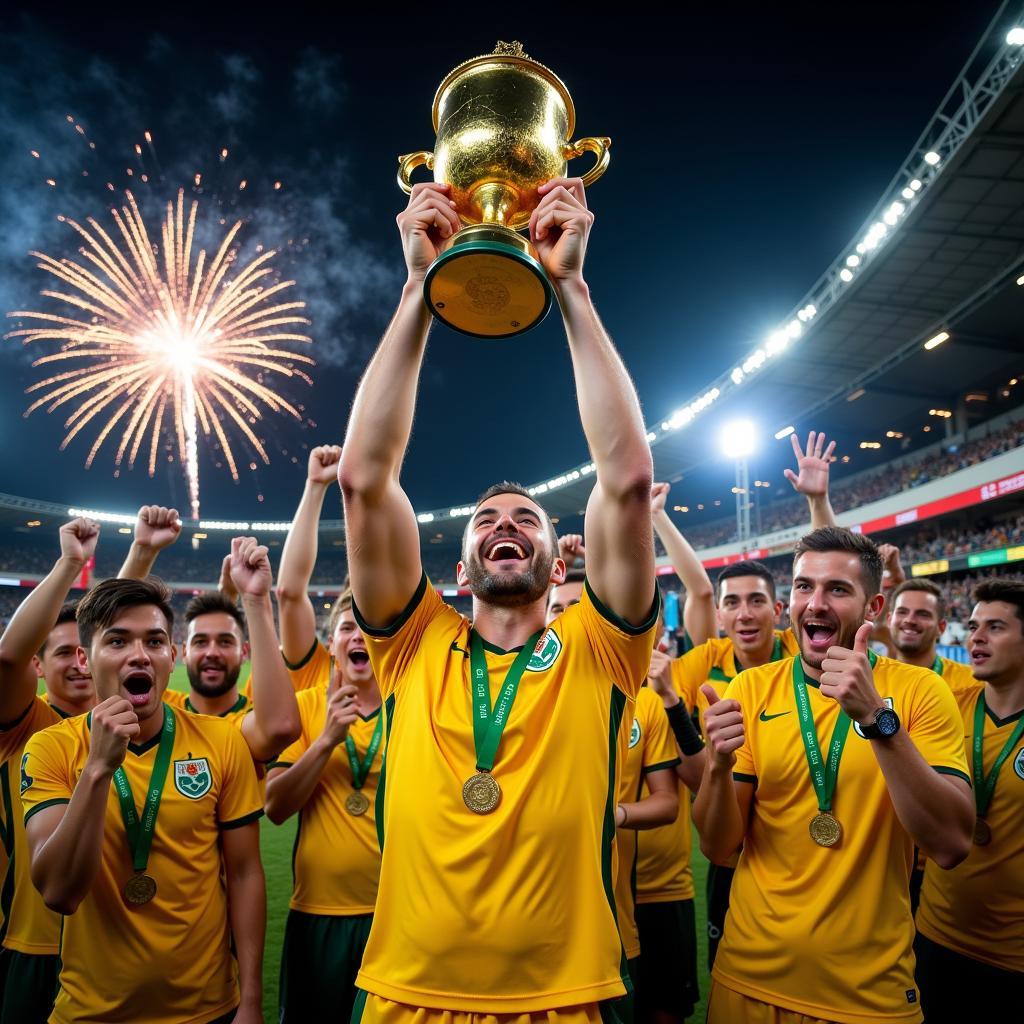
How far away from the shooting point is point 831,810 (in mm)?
2486

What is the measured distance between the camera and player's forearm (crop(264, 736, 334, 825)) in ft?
10.1

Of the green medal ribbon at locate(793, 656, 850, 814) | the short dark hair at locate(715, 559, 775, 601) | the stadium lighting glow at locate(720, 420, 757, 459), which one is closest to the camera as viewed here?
the green medal ribbon at locate(793, 656, 850, 814)

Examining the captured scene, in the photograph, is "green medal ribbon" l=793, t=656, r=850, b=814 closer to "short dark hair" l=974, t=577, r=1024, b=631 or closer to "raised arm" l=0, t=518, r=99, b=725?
"short dark hair" l=974, t=577, r=1024, b=631

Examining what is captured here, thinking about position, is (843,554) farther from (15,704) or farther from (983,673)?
(15,704)

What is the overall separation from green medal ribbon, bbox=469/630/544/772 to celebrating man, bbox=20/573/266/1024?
3.43ft

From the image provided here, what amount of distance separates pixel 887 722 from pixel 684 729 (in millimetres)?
1079

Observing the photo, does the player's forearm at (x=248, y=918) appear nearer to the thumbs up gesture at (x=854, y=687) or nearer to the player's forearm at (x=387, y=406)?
the player's forearm at (x=387, y=406)

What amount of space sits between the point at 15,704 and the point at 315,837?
1.41 meters

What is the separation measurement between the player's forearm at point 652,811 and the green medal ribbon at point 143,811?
1.82 metres

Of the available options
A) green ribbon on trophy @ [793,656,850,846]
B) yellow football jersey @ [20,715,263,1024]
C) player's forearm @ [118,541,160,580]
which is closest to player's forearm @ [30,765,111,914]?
yellow football jersey @ [20,715,263,1024]

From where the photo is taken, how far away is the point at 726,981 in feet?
8.18

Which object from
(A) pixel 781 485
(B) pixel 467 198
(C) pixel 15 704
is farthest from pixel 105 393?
(A) pixel 781 485

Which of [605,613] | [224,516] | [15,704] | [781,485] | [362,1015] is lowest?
[362,1015]

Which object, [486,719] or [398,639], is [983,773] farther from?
[398,639]
